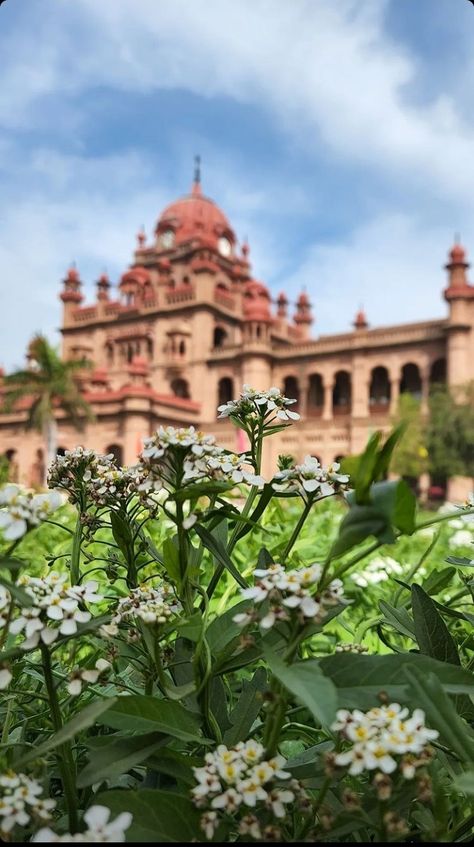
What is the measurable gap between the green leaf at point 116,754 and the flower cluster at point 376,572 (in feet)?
4.13

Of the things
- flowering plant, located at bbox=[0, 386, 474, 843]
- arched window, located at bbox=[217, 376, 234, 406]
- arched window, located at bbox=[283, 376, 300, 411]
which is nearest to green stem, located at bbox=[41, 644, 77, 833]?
flowering plant, located at bbox=[0, 386, 474, 843]

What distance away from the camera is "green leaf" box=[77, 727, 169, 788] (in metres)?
0.56

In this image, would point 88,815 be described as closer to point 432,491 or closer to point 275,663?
point 275,663

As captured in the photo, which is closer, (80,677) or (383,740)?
(383,740)

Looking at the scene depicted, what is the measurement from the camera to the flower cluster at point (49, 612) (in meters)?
0.55

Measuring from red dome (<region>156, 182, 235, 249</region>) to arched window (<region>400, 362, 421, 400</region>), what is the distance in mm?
10565

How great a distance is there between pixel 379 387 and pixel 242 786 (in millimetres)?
25707

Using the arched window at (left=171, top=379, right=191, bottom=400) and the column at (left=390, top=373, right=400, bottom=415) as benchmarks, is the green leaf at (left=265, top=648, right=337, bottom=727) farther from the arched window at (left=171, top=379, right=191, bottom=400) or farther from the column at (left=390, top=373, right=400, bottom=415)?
the arched window at (left=171, top=379, right=191, bottom=400)

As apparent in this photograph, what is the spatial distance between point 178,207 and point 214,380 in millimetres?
11919

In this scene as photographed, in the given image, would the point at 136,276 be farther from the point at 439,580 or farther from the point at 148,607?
the point at 148,607

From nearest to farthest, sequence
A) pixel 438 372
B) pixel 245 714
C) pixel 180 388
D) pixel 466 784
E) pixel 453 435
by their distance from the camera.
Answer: pixel 466 784 → pixel 245 714 → pixel 453 435 → pixel 438 372 → pixel 180 388

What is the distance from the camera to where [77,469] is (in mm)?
807

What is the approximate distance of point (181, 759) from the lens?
62cm

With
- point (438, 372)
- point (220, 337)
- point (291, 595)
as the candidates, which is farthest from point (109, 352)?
point (291, 595)
